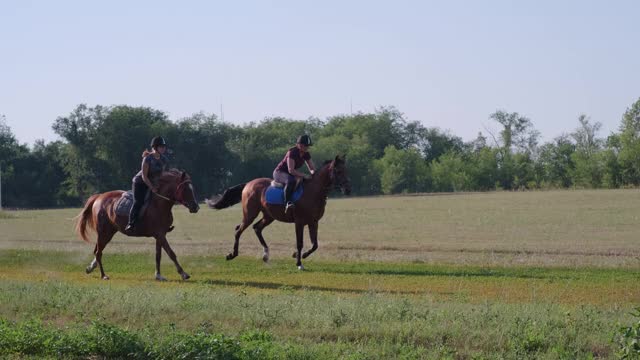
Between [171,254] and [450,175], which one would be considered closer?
[171,254]

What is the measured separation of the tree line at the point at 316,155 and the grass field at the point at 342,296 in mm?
48603

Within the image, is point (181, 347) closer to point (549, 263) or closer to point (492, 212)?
point (549, 263)

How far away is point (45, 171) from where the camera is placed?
96188 millimetres

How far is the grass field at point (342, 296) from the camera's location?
1111 centimetres

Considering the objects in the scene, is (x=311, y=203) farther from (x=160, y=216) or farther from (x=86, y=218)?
(x=86, y=218)

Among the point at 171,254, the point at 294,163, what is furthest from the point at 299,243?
the point at 171,254

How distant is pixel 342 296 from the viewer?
16312 mm

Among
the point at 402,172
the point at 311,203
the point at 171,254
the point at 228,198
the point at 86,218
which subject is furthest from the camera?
the point at 402,172

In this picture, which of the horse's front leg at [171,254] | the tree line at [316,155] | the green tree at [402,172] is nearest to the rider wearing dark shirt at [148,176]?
the horse's front leg at [171,254]

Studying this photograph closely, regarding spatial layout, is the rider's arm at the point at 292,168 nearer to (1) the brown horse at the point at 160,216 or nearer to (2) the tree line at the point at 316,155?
(1) the brown horse at the point at 160,216

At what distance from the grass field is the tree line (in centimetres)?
4860

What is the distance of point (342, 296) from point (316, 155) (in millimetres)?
95200

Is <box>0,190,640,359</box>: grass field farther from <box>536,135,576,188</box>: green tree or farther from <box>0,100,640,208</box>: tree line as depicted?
<box>536,135,576,188</box>: green tree

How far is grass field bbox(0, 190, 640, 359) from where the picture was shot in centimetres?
1111
